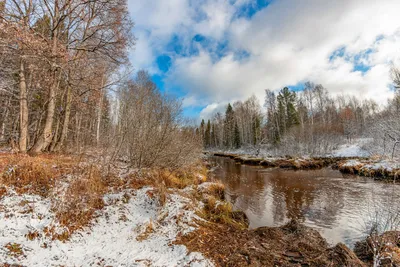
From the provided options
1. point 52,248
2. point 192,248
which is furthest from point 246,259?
point 52,248

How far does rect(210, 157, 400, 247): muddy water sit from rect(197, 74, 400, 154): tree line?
17988mm

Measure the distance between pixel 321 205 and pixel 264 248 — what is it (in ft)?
21.2

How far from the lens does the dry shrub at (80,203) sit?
12.3ft

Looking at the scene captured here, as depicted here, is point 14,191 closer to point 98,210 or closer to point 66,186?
point 66,186

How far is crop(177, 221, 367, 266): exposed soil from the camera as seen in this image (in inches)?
123

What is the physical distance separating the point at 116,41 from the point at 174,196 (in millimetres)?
7550

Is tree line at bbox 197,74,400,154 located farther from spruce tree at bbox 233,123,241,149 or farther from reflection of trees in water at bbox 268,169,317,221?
reflection of trees in water at bbox 268,169,317,221

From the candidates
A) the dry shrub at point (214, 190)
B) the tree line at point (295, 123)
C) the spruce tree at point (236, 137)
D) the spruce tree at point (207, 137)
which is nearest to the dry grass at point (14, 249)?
the dry shrub at point (214, 190)

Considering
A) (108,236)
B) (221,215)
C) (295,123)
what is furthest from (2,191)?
(295,123)

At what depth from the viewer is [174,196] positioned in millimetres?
5230

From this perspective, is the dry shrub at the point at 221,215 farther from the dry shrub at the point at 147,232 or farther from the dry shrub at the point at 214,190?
the dry shrub at the point at 214,190

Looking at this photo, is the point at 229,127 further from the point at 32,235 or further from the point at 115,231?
the point at 32,235

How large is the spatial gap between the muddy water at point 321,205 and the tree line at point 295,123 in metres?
18.0

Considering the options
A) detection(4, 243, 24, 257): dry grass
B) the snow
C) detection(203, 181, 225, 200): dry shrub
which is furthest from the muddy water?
the snow
